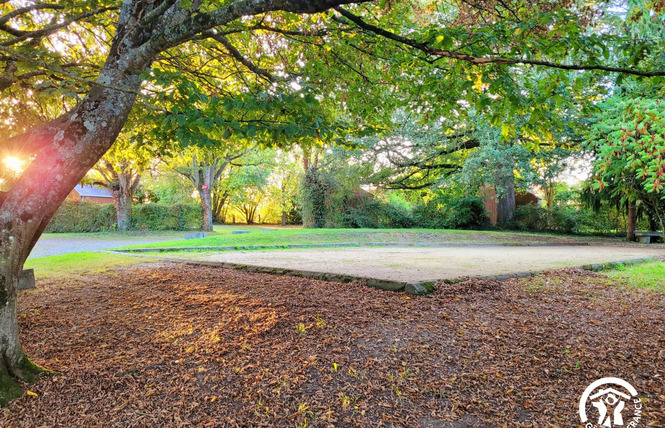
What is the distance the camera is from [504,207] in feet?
73.2

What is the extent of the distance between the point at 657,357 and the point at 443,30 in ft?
12.0

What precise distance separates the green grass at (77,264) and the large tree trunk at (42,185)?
15.1 ft

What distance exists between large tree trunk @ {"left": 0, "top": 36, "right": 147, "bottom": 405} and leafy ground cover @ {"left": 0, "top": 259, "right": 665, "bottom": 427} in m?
0.38

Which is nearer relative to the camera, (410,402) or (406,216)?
(410,402)

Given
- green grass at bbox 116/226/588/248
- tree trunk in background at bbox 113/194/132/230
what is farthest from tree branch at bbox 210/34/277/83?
tree trunk in background at bbox 113/194/132/230

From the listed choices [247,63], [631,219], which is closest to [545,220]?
[631,219]

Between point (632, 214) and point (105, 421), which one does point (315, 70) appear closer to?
point (105, 421)

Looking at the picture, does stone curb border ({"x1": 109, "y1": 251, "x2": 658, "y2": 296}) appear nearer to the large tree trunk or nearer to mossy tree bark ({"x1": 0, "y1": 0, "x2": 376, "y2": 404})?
mossy tree bark ({"x1": 0, "y1": 0, "x2": 376, "y2": 404})

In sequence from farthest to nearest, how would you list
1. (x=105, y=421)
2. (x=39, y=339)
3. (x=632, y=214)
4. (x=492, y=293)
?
(x=632, y=214)
(x=492, y=293)
(x=39, y=339)
(x=105, y=421)

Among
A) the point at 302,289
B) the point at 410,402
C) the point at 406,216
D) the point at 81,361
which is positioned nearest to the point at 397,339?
the point at 410,402

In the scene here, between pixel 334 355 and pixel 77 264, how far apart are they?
763 centimetres

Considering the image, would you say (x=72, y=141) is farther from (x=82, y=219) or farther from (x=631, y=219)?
(x=82, y=219)

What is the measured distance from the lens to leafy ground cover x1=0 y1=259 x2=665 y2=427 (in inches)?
93.9

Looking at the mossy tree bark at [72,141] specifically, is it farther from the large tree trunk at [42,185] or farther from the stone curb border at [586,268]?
the stone curb border at [586,268]
